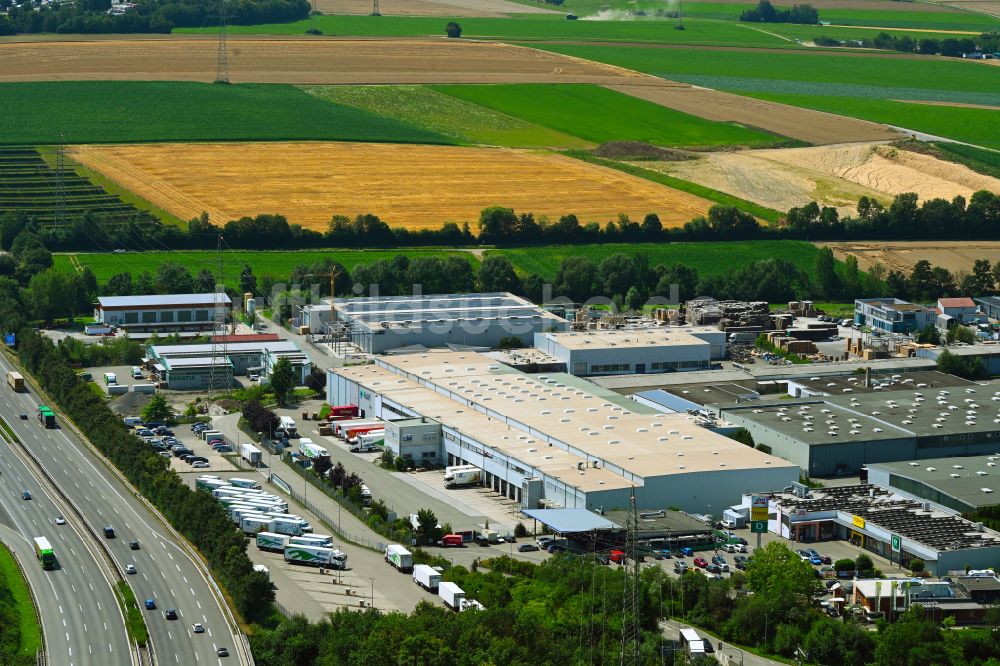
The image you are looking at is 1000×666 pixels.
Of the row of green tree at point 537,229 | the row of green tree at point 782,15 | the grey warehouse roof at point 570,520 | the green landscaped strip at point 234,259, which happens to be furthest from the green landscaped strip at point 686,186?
the row of green tree at point 782,15

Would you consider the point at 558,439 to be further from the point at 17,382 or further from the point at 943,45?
the point at 943,45

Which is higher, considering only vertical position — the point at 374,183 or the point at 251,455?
the point at 374,183

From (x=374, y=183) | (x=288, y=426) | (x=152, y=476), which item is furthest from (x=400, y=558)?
(x=374, y=183)

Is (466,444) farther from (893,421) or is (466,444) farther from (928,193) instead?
(928,193)

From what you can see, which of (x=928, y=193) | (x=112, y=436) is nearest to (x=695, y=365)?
(x=112, y=436)

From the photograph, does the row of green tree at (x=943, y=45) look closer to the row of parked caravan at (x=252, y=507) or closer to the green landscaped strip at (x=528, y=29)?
Answer: the green landscaped strip at (x=528, y=29)
